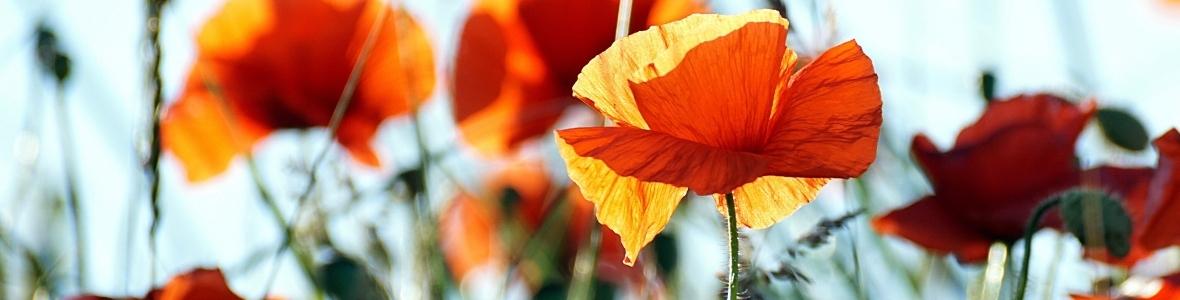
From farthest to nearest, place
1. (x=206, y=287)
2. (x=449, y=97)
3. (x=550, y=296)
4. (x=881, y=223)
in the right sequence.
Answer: (x=449, y=97)
(x=550, y=296)
(x=881, y=223)
(x=206, y=287)

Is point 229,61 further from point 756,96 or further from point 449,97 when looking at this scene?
point 756,96

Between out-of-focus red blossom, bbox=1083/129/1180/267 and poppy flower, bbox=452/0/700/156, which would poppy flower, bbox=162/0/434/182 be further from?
out-of-focus red blossom, bbox=1083/129/1180/267

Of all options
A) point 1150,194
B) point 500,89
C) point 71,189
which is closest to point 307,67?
point 500,89

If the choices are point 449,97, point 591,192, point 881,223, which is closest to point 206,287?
point 591,192

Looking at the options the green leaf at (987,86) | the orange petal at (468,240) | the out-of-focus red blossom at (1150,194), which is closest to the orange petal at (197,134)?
the orange petal at (468,240)

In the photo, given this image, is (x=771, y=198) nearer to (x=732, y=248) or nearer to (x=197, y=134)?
(x=732, y=248)
